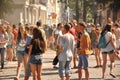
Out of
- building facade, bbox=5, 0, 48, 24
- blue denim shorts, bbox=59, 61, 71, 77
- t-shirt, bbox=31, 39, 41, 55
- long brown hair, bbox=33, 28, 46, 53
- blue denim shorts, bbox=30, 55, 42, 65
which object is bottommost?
blue denim shorts, bbox=59, 61, 71, 77

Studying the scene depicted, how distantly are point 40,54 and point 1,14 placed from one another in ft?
121

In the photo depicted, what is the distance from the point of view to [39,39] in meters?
13.4

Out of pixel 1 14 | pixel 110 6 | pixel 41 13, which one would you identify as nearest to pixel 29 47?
pixel 1 14

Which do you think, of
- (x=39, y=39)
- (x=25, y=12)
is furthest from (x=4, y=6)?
(x=39, y=39)

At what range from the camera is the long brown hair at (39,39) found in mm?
13391

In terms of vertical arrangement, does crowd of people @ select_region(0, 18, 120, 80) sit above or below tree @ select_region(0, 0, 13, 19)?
below

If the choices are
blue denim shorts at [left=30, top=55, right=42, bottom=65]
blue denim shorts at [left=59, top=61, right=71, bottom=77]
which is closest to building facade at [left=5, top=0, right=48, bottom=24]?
blue denim shorts at [left=59, top=61, right=71, bottom=77]

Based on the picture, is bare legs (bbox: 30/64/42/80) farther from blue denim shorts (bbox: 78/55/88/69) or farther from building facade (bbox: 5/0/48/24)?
building facade (bbox: 5/0/48/24)

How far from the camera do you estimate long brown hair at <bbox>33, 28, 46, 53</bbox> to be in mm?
13391

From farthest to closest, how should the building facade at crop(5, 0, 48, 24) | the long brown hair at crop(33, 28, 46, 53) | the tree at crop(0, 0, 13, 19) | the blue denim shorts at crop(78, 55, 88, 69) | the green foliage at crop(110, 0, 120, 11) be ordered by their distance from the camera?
1. the building facade at crop(5, 0, 48, 24)
2. the green foliage at crop(110, 0, 120, 11)
3. the tree at crop(0, 0, 13, 19)
4. the blue denim shorts at crop(78, 55, 88, 69)
5. the long brown hair at crop(33, 28, 46, 53)

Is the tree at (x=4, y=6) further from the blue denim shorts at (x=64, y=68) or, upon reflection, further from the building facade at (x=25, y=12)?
the blue denim shorts at (x=64, y=68)

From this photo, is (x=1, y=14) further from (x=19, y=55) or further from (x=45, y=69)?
(x=19, y=55)

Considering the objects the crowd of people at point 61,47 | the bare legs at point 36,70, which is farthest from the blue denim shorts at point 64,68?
the bare legs at point 36,70

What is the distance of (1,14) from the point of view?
50.0m
